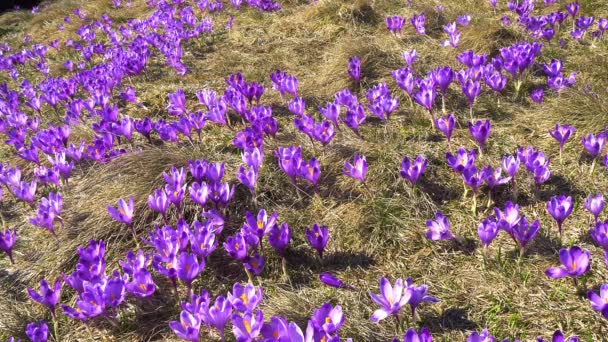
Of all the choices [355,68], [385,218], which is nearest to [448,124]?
[385,218]

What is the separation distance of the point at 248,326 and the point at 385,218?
4.14 feet

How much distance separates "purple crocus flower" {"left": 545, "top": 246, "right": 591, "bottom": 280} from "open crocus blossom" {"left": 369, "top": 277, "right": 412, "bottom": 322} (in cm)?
71

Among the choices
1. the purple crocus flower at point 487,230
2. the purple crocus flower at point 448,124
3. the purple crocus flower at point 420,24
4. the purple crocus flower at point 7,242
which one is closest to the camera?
the purple crocus flower at point 487,230

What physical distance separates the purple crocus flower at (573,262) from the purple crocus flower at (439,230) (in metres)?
0.59

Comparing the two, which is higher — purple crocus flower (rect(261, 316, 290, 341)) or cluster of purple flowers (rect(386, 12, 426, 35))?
purple crocus flower (rect(261, 316, 290, 341))

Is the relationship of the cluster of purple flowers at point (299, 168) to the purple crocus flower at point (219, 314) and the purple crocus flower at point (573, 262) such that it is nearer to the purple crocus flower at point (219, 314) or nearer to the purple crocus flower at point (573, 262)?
the purple crocus flower at point (219, 314)

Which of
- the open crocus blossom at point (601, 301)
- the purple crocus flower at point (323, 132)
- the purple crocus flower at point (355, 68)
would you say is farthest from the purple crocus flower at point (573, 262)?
the purple crocus flower at point (355, 68)

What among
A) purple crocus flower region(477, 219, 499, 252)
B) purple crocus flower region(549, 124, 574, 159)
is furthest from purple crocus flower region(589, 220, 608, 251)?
purple crocus flower region(549, 124, 574, 159)

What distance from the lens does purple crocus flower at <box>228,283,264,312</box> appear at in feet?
7.38

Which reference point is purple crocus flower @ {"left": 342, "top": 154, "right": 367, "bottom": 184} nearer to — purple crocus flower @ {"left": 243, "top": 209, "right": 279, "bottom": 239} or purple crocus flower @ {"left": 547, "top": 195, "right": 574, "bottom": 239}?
purple crocus flower @ {"left": 243, "top": 209, "right": 279, "bottom": 239}

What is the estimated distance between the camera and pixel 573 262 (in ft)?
7.57

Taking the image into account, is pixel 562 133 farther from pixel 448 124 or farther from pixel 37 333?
pixel 37 333

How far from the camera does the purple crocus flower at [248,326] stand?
81.0 inches

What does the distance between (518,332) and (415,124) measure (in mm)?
2208
